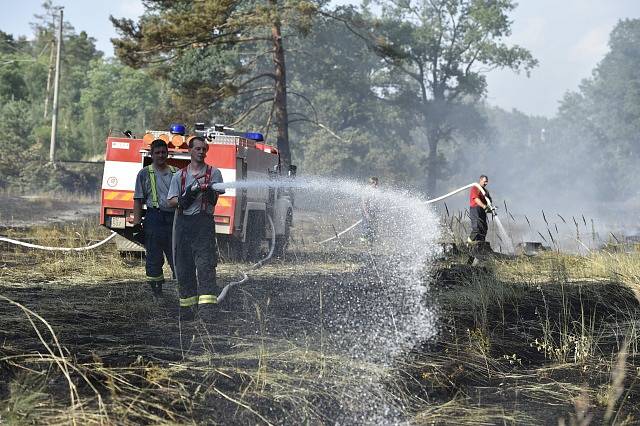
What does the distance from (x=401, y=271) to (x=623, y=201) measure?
175 ft

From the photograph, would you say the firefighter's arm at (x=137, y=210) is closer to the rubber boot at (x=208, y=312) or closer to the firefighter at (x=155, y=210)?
the firefighter at (x=155, y=210)

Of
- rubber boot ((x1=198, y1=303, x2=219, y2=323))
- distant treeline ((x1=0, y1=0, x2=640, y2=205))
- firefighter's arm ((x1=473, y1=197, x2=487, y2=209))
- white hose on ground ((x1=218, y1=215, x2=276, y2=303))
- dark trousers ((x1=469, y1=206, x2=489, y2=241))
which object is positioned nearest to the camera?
rubber boot ((x1=198, y1=303, x2=219, y2=323))

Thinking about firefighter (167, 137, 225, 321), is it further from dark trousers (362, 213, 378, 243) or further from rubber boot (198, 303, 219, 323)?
dark trousers (362, 213, 378, 243)

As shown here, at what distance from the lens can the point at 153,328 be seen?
6.84m

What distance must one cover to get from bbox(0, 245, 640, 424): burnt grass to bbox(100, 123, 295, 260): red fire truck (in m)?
2.70

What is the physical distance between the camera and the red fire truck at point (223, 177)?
37.5 feet

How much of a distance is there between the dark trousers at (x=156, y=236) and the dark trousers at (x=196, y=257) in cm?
79

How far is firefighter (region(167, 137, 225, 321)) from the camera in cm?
762

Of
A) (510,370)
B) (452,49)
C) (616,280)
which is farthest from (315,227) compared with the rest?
(452,49)

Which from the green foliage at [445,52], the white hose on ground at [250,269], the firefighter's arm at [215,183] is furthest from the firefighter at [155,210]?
the green foliage at [445,52]

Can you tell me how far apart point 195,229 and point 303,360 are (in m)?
2.45

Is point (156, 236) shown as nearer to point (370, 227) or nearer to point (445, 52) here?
point (370, 227)

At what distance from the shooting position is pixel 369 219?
16484 mm

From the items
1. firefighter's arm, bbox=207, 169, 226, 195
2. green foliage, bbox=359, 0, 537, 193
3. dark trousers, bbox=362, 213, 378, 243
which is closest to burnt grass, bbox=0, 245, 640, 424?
firefighter's arm, bbox=207, 169, 226, 195
